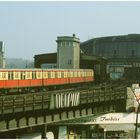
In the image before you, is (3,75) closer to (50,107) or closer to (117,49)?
(50,107)

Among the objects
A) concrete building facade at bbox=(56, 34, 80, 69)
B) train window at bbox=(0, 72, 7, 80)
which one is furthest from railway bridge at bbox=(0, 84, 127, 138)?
concrete building facade at bbox=(56, 34, 80, 69)

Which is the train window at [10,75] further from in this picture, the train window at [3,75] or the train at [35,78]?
the train window at [3,75]

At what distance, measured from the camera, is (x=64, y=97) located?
36.9 m

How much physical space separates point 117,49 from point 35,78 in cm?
8165

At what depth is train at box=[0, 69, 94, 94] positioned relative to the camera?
156ft

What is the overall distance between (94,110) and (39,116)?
1110 centimetres

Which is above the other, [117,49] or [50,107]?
[117,49]

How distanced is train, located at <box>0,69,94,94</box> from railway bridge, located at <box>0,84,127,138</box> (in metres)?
9.58

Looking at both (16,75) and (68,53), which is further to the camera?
(68,53)

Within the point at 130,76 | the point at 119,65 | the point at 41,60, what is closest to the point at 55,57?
the point at 41,60

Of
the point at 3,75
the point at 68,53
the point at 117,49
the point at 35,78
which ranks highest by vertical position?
the point at 117,49

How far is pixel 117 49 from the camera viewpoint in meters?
134

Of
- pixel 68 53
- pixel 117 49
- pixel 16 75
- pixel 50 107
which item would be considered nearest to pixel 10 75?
pixel 16 75

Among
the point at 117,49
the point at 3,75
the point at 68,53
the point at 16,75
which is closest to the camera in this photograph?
the point at 3,75
